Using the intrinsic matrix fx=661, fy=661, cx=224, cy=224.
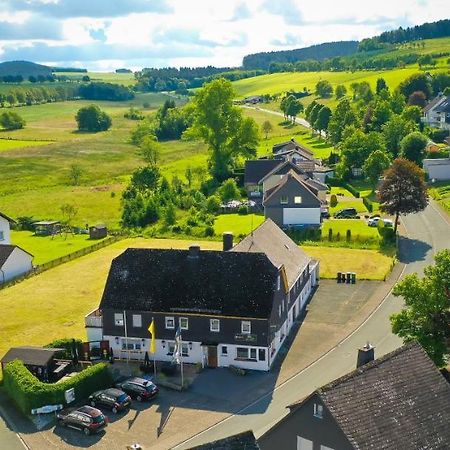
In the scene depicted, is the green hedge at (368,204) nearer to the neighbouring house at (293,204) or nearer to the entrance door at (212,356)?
the neighbouring house at (293,204)

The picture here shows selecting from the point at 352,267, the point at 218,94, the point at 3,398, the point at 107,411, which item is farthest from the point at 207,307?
the point at 218,94

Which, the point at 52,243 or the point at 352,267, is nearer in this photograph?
the point at 352,267

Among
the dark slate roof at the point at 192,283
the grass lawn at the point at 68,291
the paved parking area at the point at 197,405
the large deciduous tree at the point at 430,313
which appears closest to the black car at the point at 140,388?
the paved parking area at the point at 197,405

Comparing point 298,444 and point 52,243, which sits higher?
point 298,444

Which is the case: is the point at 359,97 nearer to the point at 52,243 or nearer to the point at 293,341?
the point at 52,243

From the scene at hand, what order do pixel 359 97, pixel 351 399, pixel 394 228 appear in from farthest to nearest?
pixel 359 97, pixel 394 228, pixel 351 399

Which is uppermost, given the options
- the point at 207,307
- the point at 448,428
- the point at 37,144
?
the point at 448,428
